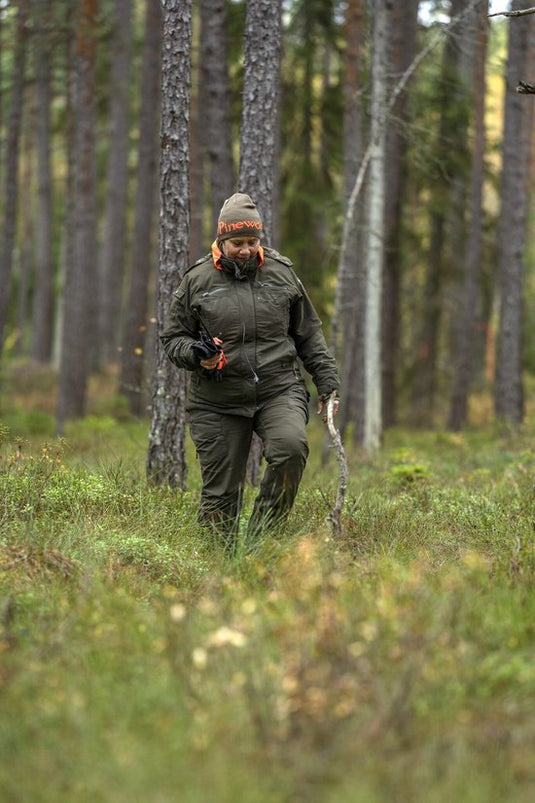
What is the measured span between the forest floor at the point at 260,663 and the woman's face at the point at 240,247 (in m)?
1.87

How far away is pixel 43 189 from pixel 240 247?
20311 millimetres

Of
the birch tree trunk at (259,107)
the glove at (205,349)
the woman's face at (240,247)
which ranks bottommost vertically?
the glove at (205,349)

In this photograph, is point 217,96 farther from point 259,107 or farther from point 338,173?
point 338,173

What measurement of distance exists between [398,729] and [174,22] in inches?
243

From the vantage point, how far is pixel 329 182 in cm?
1861

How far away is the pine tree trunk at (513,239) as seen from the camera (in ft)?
56.2

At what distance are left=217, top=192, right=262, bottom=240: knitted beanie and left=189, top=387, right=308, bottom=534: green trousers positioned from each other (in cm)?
115

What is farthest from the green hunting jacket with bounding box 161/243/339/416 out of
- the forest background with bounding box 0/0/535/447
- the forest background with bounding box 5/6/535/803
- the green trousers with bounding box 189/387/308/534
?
the forest background with bounding box 0/0/535/447

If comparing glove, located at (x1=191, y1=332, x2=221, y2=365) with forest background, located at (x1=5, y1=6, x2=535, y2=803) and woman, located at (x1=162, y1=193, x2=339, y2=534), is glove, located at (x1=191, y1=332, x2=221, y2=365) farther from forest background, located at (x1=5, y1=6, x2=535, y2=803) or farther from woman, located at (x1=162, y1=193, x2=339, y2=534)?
forest background, located at (x1=5, y1=6, x2=535, y2=803)

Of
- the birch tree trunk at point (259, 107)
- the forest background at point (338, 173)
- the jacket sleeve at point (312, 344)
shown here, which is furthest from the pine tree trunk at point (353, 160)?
the jacket sleeve at point (312, 344)

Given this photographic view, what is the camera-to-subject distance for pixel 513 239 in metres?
17.7

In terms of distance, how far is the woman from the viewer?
6.16 metres

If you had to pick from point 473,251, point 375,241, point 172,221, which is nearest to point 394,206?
point 473,251

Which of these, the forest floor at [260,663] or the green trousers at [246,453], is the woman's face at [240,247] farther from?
the forest floor at [260,663]
